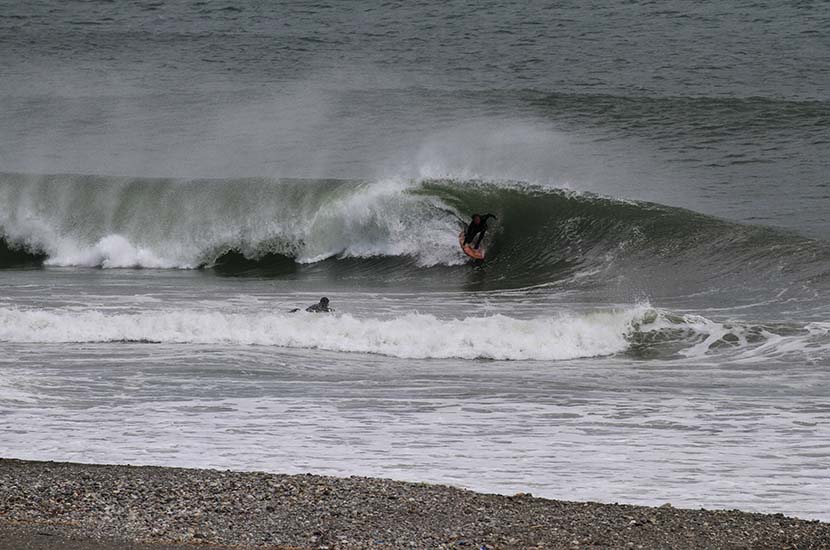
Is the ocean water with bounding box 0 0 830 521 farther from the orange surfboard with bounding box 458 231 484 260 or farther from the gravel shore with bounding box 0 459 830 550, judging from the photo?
the gravel shore with bounding box 0 459 830 550

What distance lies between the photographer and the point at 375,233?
22375 millimetres

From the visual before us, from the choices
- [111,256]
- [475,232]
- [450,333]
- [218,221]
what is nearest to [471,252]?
[475,232]

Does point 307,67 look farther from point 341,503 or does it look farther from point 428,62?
point 341,503

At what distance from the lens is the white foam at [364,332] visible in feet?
45.2

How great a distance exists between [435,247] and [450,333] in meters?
7.44

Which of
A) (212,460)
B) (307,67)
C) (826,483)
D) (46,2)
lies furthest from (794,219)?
(46,2)

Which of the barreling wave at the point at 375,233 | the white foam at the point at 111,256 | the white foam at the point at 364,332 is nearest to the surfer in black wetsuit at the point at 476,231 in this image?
the barreling wave at the point at 375,233

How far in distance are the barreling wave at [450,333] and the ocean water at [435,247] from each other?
5 cm

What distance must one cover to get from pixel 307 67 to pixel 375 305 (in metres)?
25.7

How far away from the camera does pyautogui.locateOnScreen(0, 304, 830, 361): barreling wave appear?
44.8 ft

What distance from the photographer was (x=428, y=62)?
40125 mm

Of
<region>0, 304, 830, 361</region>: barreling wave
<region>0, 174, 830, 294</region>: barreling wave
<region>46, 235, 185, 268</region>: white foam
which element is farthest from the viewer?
<region>46, 235, 185, 268</region>: white foam

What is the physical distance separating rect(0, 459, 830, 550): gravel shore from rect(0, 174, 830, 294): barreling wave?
10606 millimetres

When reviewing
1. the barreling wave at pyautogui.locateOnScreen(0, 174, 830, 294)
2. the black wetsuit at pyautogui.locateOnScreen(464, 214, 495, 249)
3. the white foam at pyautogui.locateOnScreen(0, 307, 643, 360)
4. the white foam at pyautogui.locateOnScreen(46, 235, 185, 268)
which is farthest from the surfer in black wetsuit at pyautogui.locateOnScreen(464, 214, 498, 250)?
the white foam at pyautogui.locateOnScreen(0, 307, 643, 360)
